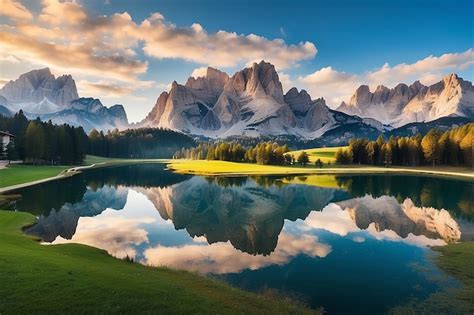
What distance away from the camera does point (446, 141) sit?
5374 inches

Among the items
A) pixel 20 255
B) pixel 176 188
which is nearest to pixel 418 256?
pixel 20 255

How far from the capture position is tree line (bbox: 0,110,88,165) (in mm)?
118875

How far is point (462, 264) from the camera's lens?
2570 centimetres

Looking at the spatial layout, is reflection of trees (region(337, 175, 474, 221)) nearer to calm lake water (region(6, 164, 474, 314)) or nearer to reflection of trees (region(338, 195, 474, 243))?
calm lake water (region(6, 164, 474, 314))

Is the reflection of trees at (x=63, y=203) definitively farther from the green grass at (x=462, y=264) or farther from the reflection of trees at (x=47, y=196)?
the green grass at (x=462, y=264)

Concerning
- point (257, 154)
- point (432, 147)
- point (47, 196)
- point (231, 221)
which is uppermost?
point (432, 147)

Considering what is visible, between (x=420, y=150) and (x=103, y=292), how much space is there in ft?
527

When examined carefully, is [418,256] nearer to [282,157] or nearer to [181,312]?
[181,312]

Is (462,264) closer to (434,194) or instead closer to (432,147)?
(434,194)

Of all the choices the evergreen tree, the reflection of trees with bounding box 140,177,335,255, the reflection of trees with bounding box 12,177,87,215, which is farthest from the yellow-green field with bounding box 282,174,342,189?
the evergreen tree

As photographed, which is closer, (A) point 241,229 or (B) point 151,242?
(B) point 151,242

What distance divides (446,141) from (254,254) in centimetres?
13683

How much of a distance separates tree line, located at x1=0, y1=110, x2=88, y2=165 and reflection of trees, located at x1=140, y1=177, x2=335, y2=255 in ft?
203

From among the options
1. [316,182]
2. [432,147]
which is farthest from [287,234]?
[432,147]
